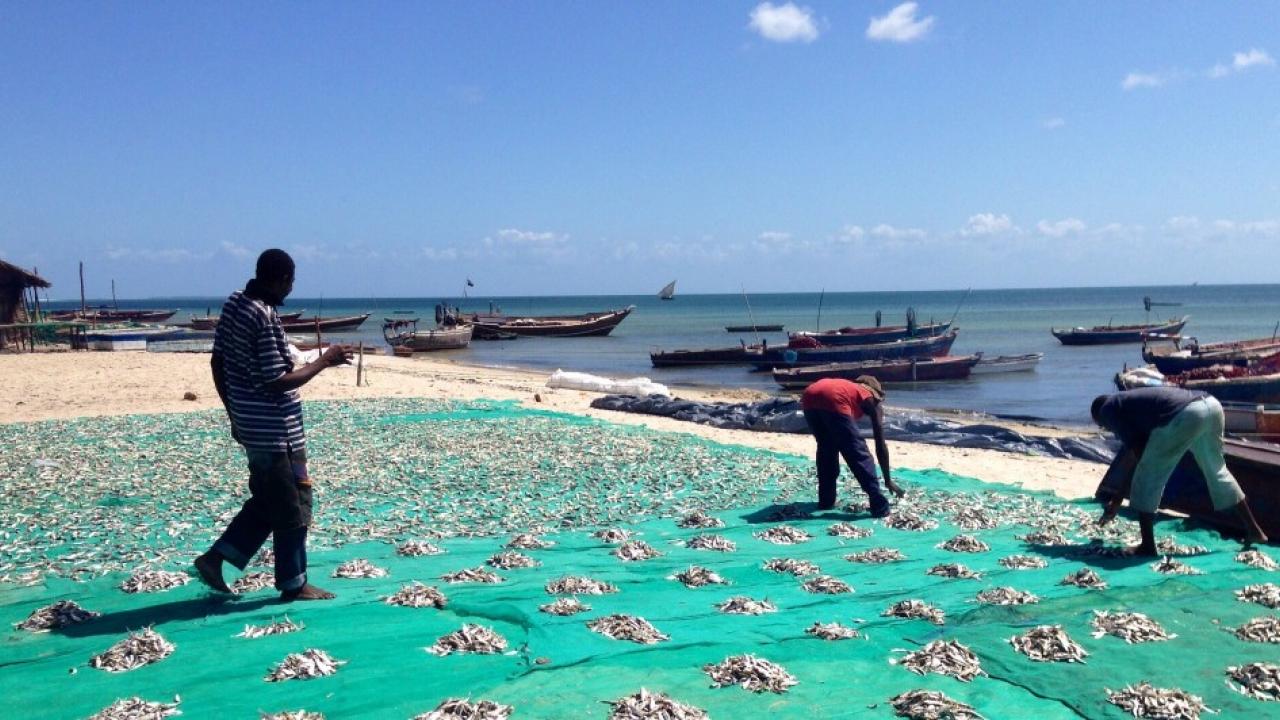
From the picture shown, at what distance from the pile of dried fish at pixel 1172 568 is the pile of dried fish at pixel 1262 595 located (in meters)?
0.45

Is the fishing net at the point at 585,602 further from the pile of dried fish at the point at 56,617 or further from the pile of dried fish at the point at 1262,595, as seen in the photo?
the pile of dried fish at the point at 1262,595

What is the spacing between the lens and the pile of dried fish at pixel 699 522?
25.3ft

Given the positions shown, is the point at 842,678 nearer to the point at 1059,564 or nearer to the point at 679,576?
the point at 679,576

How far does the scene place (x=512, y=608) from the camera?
16.3 ft

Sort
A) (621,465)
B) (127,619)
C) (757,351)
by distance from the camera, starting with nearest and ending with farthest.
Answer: (127,619)
(621,465)
(757,351)

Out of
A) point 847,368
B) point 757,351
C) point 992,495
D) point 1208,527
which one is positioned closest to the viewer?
point 1208,527

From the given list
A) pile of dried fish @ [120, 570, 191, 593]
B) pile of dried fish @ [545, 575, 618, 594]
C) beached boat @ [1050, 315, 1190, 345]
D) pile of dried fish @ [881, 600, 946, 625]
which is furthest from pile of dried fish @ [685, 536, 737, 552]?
beached boat @ [1050, 315, 1190, 345]

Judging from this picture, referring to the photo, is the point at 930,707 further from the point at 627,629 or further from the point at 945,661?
the point at 627,629

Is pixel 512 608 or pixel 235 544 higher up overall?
pixel 235 544

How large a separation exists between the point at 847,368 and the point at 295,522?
2501cm

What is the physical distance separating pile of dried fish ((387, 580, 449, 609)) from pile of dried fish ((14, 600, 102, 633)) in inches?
59.3

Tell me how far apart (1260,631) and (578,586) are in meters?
3.65

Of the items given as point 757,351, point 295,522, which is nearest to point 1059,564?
point 295,522

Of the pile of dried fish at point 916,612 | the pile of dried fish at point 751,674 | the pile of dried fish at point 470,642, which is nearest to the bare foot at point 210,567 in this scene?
the pile of dried fish at point 470,642
